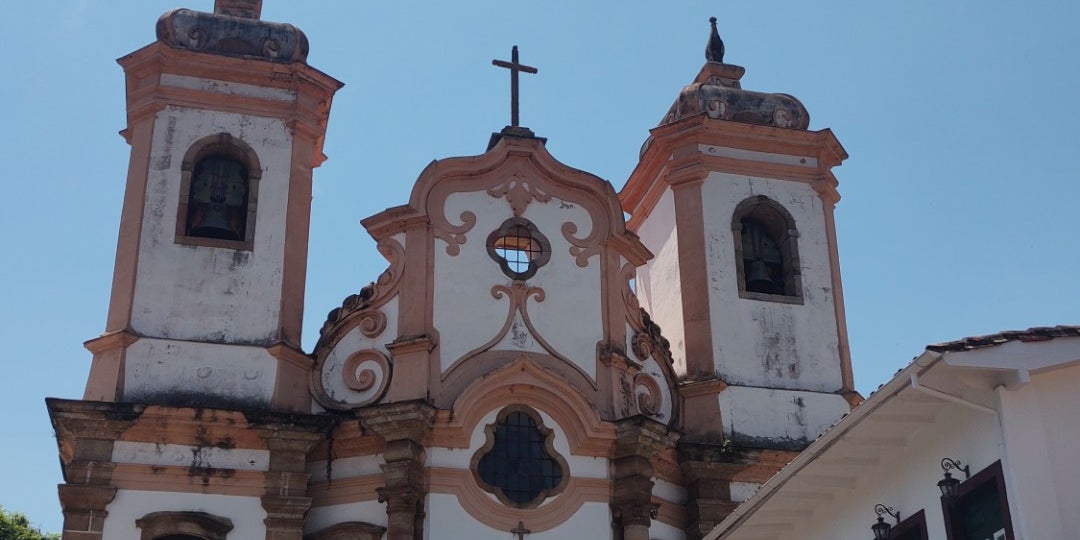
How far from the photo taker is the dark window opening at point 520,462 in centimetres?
1936

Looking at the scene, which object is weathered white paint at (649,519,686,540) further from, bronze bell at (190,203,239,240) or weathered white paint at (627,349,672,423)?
bronze bell at (190,203,239,240)

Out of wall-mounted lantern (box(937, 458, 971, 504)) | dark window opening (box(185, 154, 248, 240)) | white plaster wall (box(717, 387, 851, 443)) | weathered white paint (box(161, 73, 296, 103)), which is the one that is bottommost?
wall-mounted lantern (box(937, 458, 971, 504))

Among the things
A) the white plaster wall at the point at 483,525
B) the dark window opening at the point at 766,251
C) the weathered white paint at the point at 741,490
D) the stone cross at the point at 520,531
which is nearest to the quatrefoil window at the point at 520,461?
the stone cross at the point at 520,531

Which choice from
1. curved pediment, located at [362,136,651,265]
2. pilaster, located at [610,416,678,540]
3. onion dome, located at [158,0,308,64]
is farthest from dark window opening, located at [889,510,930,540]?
onion dome, located at [158,0,308,64]

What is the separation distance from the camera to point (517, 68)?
74.3ft

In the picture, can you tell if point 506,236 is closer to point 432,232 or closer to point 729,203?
point 432,232

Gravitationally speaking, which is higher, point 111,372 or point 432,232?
point 432,232

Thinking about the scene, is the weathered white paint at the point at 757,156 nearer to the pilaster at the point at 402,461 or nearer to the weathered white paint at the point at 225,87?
the weathered white paint at the point at 225,87

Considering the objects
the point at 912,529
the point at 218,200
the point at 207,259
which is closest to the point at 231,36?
the point at 218,200

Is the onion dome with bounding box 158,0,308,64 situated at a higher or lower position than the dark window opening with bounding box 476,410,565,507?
higher

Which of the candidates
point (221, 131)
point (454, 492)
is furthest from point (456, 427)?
point (221, 131)

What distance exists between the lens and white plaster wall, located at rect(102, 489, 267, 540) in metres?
18.2

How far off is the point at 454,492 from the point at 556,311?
9.72 feet

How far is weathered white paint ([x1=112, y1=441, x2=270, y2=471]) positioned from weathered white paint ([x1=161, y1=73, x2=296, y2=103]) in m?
5.34
